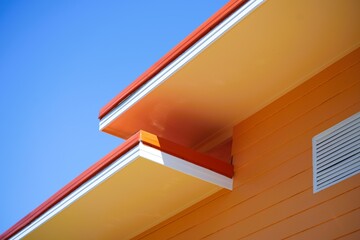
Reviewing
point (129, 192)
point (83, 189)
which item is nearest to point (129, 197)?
point (129, 192)

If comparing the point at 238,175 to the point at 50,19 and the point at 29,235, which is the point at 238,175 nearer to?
the point at 29,235

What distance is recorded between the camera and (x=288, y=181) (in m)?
5.36

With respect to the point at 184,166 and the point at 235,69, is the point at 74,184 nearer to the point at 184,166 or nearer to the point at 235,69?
the point at 184,166

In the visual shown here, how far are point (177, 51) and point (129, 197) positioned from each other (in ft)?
5.04

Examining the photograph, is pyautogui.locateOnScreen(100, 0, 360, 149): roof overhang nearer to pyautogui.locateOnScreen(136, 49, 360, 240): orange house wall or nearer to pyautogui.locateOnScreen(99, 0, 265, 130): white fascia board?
pyautogui.locateOnScreen(99, 0, 265, 130): white fascia board

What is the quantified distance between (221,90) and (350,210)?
196cm

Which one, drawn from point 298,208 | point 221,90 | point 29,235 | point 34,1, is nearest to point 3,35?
point 34,1

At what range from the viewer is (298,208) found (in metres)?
5.11

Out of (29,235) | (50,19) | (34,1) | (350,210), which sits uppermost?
(34,1)

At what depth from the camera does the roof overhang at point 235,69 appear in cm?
525

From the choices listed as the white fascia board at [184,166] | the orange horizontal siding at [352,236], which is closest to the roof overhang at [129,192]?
the white fascia board at [184,166]

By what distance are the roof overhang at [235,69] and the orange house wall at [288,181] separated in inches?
6.0

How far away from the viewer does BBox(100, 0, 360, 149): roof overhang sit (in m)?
5.25

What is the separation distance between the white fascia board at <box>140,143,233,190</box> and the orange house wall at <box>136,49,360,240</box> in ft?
0.39
